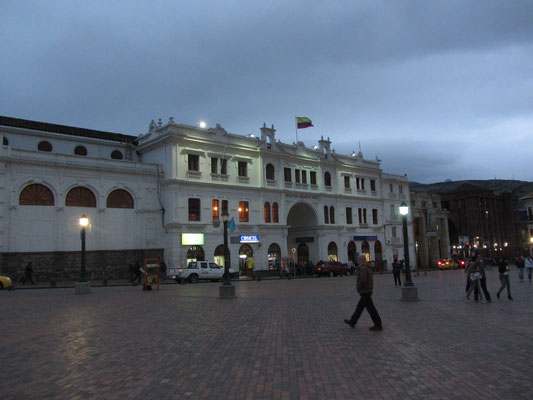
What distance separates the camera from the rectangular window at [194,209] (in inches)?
1606

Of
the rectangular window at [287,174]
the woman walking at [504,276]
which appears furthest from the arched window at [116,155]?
the woman walking at [504,276]

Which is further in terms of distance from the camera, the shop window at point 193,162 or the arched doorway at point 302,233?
the arched doorway at point 302,233

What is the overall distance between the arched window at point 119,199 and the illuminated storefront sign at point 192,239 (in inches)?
208

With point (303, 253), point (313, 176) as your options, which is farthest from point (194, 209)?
point (303, 253)

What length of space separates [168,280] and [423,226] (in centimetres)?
4708

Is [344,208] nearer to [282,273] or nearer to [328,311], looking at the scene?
[282,273]

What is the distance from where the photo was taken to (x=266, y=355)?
27.5 ft

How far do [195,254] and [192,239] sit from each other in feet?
4.71

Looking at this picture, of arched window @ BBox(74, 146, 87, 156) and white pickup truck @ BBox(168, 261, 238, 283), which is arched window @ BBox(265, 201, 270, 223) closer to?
white pickup truck @ BBox(168, 261, 238, 283)

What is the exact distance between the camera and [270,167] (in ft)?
159

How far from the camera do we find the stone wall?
108ft

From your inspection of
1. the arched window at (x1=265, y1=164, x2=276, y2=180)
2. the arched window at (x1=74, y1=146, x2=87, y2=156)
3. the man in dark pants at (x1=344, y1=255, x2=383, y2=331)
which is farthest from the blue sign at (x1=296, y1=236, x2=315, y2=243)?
the man in dark pants at (x1=344, y1=255, x2=383, y2=331)

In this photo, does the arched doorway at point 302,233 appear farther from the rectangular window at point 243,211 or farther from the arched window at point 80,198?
the arched window at point 80,198

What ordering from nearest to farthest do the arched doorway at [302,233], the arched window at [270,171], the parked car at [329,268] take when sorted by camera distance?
1. the parked car at [329,268]
2. the arched window at [270,171]
3. the arched doorway at [302,233]
